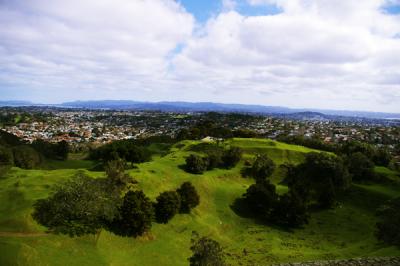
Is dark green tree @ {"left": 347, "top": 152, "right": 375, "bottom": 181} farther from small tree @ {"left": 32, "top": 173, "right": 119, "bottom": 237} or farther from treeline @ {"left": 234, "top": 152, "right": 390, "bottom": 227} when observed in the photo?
small tree @ {"left": 32, "top": 173, "right": 119, "bottom": 237}

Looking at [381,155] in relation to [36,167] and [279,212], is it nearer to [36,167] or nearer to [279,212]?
[279,212]

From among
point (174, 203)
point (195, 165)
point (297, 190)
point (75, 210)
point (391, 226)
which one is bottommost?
point (297, 190)

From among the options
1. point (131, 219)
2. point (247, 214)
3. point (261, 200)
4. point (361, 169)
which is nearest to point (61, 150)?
point (247, 214)

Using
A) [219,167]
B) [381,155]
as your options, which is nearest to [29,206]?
[219,167]

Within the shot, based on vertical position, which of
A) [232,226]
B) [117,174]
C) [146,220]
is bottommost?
[232,226]

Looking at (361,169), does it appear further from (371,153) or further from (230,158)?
(230,158)
